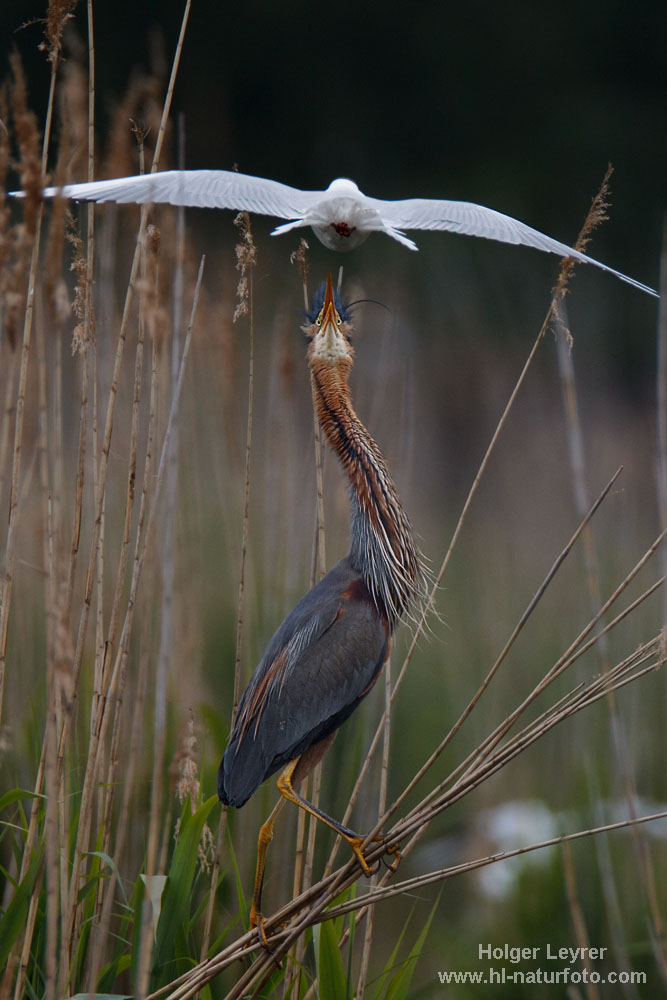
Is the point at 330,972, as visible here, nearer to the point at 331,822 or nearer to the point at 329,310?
the point at 331,822

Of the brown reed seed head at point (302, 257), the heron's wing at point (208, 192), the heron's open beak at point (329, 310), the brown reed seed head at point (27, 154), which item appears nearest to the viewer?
the brown reed seed head at point (27, 154)

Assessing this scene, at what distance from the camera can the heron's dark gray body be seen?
84.0 inches

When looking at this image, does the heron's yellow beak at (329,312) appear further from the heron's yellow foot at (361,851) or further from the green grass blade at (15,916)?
the green grass blade at (15,916)

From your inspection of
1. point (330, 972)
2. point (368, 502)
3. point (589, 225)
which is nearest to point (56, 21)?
point (589, 225)

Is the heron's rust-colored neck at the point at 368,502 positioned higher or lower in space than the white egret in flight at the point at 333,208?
lower

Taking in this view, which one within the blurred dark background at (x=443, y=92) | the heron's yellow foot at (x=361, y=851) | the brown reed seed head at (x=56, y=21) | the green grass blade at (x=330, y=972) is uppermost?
the blurred dark background at (x=443, y=92)

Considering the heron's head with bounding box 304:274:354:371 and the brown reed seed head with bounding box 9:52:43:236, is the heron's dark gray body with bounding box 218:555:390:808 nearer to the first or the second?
the heron's head with bounding box 304:274:354:371

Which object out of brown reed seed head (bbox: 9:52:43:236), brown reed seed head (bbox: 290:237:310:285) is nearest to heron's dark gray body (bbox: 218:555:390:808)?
brown reed seed head (bbox: 290:237:310:285)

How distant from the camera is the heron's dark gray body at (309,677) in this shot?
2133mm

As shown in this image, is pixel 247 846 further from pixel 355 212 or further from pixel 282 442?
pixel 355 212

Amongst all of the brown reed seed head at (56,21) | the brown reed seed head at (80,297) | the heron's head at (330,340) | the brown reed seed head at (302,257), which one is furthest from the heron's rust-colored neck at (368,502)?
the brown reed seed head at (56,21)

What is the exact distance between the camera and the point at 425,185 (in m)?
11.8

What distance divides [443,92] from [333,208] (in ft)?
37.6

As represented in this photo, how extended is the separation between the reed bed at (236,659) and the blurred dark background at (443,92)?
6.48m
